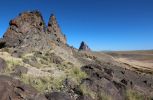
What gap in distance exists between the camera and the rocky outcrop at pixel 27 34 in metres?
27.7

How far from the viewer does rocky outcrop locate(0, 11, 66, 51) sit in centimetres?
2770

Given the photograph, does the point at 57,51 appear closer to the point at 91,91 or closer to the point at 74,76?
the point at 74,76

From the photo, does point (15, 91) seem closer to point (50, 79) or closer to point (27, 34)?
point (50, 79)

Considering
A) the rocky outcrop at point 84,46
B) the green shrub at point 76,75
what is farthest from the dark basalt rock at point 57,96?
the rocky outcrop at point 84,46

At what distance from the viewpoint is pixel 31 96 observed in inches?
475

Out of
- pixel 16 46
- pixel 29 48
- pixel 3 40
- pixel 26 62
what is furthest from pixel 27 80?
pixel 3 40

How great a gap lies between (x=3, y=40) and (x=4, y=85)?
2025cm

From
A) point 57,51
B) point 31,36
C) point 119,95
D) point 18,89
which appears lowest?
point 119,95

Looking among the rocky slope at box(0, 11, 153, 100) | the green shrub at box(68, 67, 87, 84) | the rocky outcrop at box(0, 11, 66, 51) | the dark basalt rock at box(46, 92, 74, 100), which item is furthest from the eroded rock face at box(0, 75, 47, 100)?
the rocky outcrop at box(0, 11, 66, 51)

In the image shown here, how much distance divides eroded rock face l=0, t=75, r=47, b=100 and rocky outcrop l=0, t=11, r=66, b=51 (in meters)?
13.8

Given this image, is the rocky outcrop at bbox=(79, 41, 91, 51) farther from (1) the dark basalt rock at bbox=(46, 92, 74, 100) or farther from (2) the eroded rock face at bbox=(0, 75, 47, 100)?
(2) the eroded rock face at bbox=(0, 75, 47, 100)

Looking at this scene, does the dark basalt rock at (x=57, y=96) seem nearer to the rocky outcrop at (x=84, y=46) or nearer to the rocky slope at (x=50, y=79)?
the rocky slope at (x=50, y=79)

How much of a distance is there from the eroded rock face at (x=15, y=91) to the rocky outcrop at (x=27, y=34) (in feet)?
45.2

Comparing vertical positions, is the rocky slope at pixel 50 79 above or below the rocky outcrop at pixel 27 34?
below
